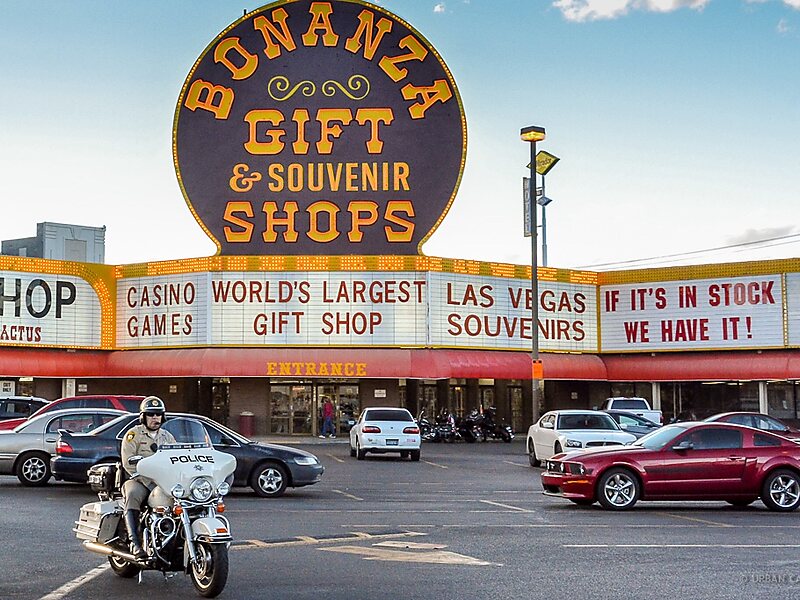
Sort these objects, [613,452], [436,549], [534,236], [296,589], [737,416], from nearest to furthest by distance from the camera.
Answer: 1. [296,589]
2. [436,549]
3. [613,452]
4. [737,416]
5. [534,236]

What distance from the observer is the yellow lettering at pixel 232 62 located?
4584cm

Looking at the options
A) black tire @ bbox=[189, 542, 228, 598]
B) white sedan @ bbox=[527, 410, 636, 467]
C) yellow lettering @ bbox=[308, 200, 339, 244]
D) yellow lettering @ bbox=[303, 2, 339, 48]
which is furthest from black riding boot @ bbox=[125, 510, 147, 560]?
yellow lettering @ bbox=[303, 2, 339, 48]

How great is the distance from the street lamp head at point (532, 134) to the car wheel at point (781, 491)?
1679 cm

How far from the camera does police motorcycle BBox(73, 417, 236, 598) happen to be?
387 inches

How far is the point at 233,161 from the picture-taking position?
45.4 m

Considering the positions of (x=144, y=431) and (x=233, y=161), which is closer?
(x=144, y=431)

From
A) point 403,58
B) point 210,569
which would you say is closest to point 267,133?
point 403,58

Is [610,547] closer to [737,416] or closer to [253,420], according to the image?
[737,416]

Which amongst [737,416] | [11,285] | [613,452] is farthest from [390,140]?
[613,452]

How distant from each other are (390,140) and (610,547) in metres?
33.1

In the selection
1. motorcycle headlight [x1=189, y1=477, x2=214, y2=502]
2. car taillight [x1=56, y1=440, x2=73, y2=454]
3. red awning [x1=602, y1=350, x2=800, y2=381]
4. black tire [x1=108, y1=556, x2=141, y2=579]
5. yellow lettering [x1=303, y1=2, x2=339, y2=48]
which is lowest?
black tire [x1=108, y1=556, x2=141, y2=579]

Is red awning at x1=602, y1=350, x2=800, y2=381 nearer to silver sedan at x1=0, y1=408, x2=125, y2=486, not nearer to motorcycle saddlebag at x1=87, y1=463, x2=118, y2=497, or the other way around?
silver sedan at x1=0, y1=408, x2=125, y2=486

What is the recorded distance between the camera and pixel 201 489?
10141 millimetres

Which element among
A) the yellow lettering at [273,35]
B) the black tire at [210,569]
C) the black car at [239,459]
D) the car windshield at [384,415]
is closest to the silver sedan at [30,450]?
the black car at [239,459]
